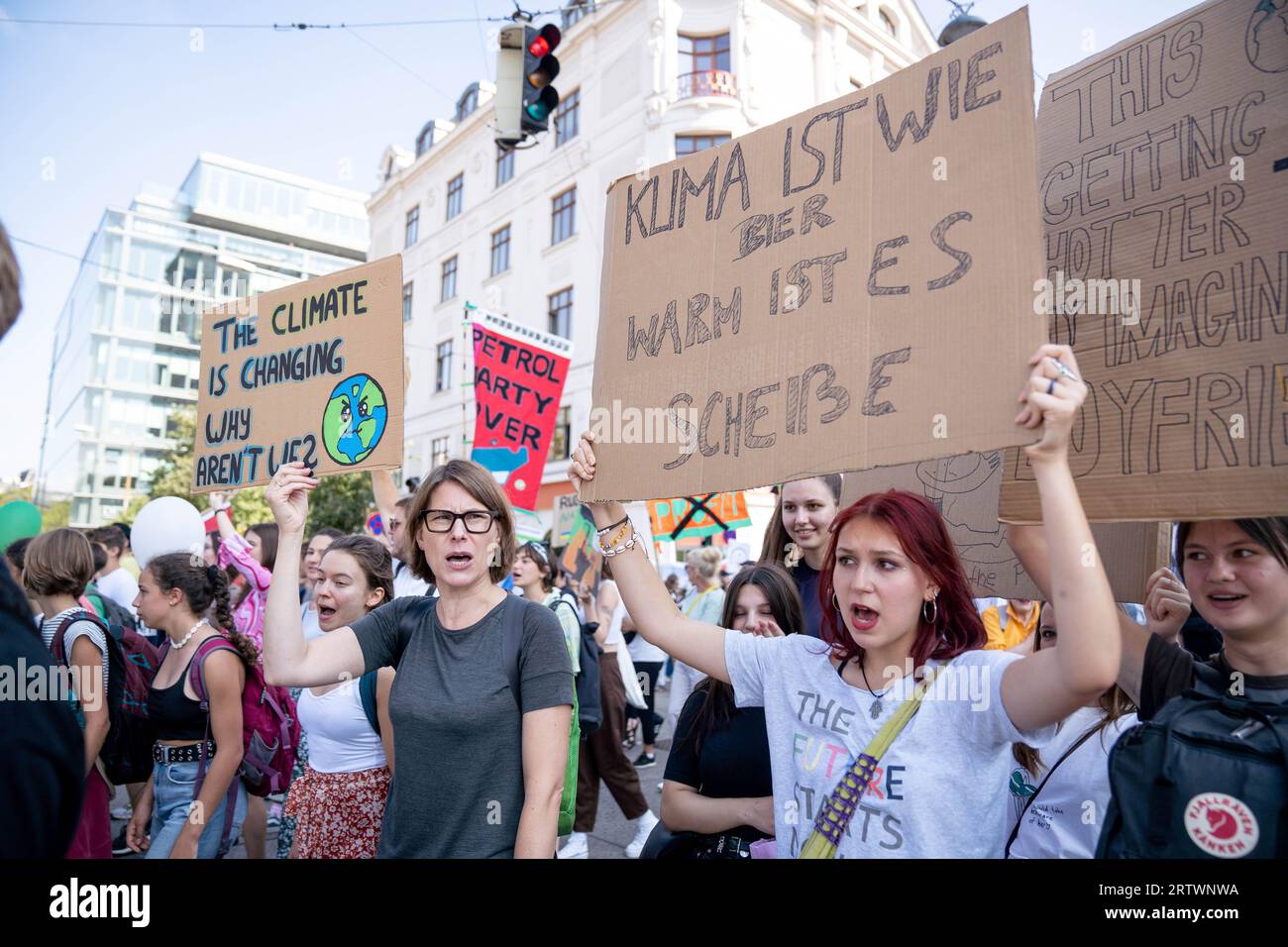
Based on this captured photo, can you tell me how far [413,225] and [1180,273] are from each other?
30030 millimetres

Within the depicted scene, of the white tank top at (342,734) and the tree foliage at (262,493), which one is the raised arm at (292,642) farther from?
the tree foliage at (262,493)

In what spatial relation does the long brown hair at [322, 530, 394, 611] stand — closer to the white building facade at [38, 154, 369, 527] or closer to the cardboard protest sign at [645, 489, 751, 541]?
the cardboard protest sign at [645, 489, 751, 541]

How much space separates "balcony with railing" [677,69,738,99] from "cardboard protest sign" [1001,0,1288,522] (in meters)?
19.2

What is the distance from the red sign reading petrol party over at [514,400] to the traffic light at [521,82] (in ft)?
4.87

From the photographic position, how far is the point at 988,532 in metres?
2.41

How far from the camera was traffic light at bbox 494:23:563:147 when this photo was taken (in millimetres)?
6000

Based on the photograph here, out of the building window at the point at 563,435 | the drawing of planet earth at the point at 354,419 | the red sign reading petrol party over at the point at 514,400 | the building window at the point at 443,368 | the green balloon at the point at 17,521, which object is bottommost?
the green balloon at the point at 17,521

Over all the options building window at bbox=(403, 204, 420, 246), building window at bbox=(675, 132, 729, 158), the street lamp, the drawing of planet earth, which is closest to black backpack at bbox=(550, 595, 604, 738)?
the drawing of planet earth

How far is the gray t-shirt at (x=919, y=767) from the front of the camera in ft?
5.02

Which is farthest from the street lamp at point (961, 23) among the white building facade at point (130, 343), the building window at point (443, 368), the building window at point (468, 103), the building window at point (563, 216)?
the white building facade at point (130, 343)
